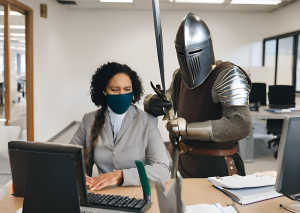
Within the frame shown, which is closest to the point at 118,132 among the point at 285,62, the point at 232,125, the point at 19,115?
the point at 232,125

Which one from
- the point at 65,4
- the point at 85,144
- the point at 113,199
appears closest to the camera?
the point at 113,199

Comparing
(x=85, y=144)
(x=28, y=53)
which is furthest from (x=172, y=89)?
(x=28, y=53)

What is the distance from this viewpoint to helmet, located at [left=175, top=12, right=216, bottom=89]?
1.67m

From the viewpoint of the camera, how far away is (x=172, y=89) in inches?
83.0

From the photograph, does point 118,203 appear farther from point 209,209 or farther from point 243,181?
point 243,181

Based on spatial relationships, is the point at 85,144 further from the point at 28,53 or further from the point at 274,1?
the point at 274,1

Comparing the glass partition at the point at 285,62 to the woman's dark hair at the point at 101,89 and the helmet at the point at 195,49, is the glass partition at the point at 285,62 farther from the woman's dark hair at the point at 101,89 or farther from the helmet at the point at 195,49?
the woman's dark hair at the point at 101,89

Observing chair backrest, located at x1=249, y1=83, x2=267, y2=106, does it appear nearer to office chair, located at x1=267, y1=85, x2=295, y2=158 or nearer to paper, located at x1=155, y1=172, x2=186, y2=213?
office chair, located at x1=267, y1=85, x2=295, y2=158

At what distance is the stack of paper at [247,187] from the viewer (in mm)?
1192

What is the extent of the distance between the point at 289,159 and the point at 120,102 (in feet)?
3.17

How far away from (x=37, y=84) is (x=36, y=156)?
4046 millimetres

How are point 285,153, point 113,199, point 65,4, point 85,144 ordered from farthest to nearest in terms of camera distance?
point 65,4
point 85,144
point 113,199
point 285,153

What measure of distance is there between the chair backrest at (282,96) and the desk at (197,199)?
3.42m

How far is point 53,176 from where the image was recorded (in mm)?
830
